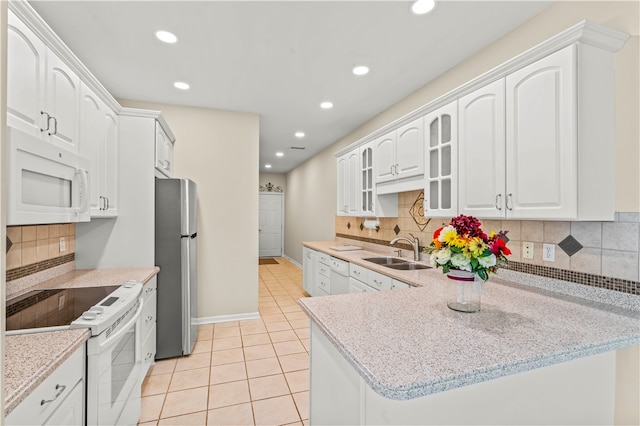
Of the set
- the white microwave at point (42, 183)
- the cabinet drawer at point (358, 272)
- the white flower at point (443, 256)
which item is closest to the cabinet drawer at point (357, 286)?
the cabinet drawer at point (358, 272)

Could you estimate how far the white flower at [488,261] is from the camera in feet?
4.18

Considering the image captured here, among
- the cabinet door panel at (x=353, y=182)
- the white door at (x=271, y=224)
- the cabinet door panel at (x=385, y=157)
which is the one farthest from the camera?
the white door at (x=271, y=224)

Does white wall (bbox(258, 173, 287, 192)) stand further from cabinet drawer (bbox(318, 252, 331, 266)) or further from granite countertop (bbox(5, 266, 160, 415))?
granite countertop (bbox(5, 266, 160, 415))

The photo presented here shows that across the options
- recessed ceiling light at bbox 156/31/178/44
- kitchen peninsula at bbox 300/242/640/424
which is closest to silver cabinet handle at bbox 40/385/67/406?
kitchen peninsula at bbox 300/242/640/424

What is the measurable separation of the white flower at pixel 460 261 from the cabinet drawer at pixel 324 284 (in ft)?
8.80

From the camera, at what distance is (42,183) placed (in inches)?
51.3

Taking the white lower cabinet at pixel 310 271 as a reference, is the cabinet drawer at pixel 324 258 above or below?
above

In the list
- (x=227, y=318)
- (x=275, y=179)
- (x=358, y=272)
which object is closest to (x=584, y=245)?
(x=358, y=272)

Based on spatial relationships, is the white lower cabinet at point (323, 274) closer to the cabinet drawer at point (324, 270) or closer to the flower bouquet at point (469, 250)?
the cabinet drawer at point (324, 270)

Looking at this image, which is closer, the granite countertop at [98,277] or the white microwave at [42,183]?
the white microwave at [42,183]

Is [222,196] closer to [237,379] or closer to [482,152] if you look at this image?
[237,379]

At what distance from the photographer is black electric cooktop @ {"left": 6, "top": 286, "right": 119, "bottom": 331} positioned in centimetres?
140

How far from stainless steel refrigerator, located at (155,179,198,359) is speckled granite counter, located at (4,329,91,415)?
4.95 feet

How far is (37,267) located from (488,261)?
113 inches
